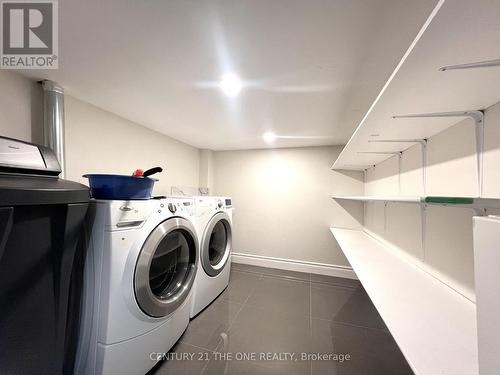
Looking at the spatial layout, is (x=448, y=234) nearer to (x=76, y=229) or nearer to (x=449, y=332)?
(x=449, y=332)

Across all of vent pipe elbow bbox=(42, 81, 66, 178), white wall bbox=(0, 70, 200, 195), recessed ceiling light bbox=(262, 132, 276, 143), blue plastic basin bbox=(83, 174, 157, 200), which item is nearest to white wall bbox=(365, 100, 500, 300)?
recessed ceiling light bbox=(262, 132, 276, 143)

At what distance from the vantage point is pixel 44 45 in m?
0.91

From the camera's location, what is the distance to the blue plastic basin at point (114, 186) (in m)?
1.05

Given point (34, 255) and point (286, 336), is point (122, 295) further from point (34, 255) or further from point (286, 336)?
point (286, 336)

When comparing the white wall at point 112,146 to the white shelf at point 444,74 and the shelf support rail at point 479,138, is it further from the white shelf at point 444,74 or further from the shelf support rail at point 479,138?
the shelf support rail at point 479,138

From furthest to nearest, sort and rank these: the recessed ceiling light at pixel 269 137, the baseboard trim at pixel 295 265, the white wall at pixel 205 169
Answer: the white wall at pixel 205 169 → the baseboard trim at pixel 295 265 → the recessed ceiling light at pixel 269 137

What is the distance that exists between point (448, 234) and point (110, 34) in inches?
75.3

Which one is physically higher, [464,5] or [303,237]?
[464,5]

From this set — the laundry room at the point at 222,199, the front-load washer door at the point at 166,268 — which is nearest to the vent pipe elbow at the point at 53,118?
the laundry room at the point at 222,199

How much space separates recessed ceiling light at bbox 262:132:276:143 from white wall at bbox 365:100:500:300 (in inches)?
49.8

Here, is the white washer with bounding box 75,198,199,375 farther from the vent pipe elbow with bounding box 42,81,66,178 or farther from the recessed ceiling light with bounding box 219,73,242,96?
the recessed ceiling light with bounding box 219,73,242,96

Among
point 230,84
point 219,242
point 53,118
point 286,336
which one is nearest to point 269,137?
point 230,84

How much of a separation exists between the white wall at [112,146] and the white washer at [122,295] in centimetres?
82

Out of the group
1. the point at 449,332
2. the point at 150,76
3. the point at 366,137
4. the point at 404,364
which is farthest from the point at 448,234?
the point at 150,76
